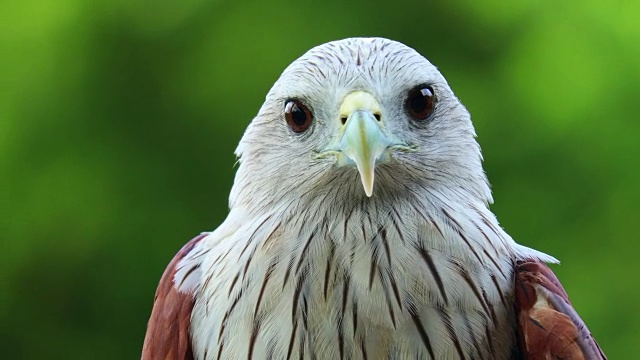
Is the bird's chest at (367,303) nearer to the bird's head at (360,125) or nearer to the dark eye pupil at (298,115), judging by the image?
the bird's head at (360,125)

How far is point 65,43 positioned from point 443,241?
2649mm

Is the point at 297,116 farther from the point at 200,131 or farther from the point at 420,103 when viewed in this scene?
the point at 200,131

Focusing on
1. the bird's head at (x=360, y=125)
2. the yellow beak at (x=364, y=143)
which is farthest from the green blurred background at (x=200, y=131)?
the yellow beak at (x=364, y=143)

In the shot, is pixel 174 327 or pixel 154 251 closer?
pixel 174 327

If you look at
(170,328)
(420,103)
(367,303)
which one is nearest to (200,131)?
(170,328)

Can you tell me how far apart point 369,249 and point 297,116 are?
12.2 inches

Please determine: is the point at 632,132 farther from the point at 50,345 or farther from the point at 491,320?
the point at 50,345

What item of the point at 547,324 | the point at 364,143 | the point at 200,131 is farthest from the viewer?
the point at 200,131

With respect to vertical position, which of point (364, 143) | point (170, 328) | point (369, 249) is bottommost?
point (170, 328)

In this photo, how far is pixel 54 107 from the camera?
3.82 m

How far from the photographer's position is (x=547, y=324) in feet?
5.55

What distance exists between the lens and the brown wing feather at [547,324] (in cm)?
167

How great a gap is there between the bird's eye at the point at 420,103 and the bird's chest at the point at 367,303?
252mm

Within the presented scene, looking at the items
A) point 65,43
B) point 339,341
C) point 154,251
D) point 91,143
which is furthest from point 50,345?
point 339,341
